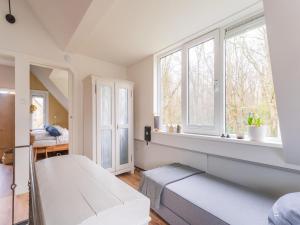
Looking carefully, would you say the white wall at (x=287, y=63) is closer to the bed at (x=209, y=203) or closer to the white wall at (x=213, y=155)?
the white wall at (x=213, y=155)

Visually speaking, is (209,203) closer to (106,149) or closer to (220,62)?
(220,62)

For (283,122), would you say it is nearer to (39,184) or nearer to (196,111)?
(196,111)

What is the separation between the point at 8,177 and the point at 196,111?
11.7ft

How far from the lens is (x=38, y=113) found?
575 cm

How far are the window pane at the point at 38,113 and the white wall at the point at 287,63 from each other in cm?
666

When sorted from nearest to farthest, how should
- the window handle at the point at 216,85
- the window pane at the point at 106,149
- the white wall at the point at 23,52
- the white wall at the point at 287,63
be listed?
1. the white wall at the point at 287,63
2. the window handle at the point at 216,85
3. the white wall at the point at 23,52
4. the window pane at the point at 106,149

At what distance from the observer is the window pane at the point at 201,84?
216 centimetres

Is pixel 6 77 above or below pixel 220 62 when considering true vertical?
above

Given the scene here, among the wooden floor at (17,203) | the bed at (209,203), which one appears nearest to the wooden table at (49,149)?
the wooden floor at (17,203)

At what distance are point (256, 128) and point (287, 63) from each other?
0.72 metres

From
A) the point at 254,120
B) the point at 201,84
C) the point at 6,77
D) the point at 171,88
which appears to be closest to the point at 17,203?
the point at 171,88

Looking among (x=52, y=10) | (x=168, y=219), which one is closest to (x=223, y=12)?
(x=52, y=10)

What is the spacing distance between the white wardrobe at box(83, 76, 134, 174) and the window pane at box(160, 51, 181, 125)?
639mm

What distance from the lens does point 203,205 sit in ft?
4.31
